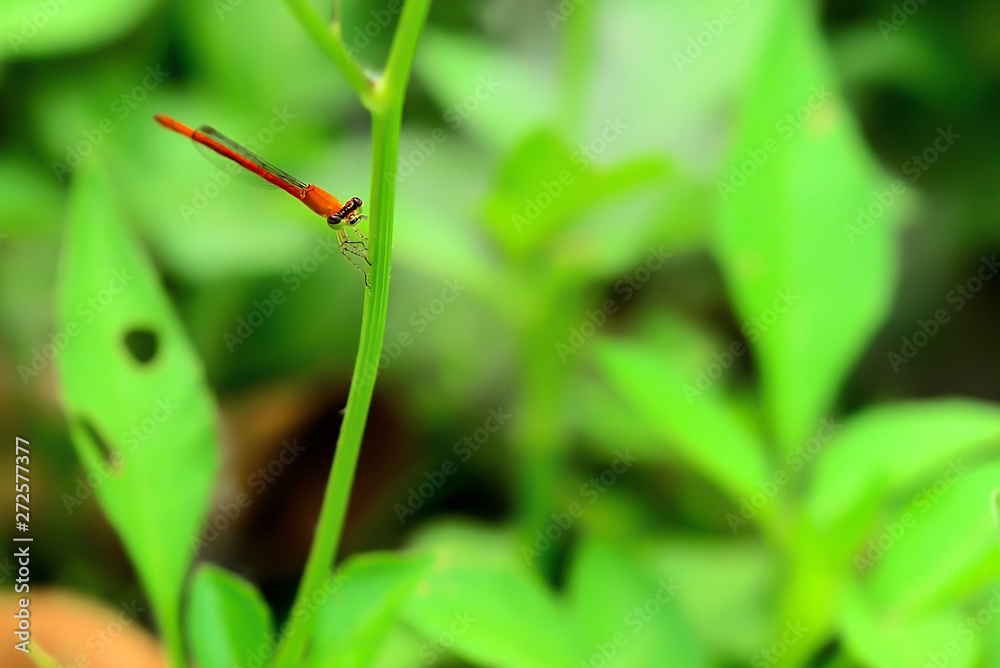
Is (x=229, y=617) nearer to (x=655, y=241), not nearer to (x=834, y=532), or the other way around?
(x=834, y=532)

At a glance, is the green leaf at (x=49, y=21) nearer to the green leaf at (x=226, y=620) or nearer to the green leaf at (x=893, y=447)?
the green leaf at (x=226, y=620)

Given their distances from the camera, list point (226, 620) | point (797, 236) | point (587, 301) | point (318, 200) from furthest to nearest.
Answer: point (587, 301), point (797, 236), point (226, 620), point (318, 200)

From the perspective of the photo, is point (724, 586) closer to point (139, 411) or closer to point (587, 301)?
point (587, 301)

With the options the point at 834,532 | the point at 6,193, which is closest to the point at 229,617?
the point at 834,532

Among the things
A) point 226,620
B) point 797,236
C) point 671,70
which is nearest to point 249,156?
point 226,620

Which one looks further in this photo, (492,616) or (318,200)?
(492,616)

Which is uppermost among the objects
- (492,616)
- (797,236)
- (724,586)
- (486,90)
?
(486,90)

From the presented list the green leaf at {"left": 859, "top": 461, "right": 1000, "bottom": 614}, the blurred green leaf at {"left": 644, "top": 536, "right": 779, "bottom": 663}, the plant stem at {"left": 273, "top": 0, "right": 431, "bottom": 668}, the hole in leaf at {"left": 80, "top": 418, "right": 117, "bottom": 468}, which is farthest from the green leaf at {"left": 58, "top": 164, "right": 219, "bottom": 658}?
the green leaf at {"left": 859, "top": 461, "right": 1000, "bottom": 614}

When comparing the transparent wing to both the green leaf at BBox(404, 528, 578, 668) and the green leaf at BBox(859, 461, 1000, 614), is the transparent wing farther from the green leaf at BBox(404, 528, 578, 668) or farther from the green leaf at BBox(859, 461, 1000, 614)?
the green leaf at BBox(859, 461, 1000, 614)
